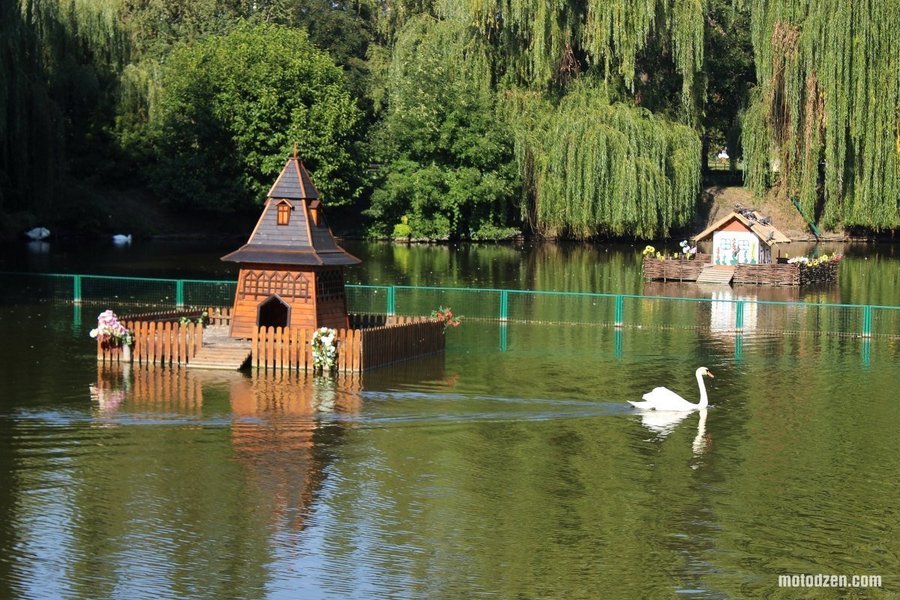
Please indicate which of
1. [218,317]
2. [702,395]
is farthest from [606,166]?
[702,395]

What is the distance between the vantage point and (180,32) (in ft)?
320

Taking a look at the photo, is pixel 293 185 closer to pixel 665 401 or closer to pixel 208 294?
pixel 665 401

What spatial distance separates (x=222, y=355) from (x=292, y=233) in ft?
11.5

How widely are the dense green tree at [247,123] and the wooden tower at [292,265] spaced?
47.3 metres

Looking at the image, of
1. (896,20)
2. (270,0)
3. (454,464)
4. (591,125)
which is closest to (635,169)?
(591,125)

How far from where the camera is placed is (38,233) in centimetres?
7550

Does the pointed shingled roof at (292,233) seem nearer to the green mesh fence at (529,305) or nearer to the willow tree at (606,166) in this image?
the green mesh fence at (529,305)

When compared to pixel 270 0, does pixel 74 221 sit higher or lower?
lower

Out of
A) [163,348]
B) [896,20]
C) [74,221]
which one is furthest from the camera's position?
[74,221]

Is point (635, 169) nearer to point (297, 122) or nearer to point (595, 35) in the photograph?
point (595, 35)

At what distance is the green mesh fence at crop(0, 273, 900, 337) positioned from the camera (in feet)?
146

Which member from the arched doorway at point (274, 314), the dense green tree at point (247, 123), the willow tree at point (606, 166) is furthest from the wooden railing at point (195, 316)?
the dense green tree at point (247, 123)

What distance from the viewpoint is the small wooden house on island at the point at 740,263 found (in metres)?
60.9

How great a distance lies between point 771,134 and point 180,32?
43884 mm
